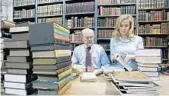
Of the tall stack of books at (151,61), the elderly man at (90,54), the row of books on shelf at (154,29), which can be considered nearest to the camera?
the tall stack of books at (151,61)

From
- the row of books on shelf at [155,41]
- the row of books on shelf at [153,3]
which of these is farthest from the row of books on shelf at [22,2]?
the row of books on shelf at [155,41]

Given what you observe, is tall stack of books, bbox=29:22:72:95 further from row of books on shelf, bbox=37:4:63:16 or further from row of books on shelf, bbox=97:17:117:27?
row of books on shelf, bbox=37:4:63:16

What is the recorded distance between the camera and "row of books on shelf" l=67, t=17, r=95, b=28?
450cm

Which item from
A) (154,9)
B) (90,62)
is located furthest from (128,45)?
(154,9)

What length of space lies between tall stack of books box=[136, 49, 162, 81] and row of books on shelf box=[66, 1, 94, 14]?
10.6 ft

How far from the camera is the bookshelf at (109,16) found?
4.36 metres

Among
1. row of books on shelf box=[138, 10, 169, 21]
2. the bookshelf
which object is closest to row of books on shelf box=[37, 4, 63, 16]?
the bookshelf

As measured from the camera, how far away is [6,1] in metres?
5.05

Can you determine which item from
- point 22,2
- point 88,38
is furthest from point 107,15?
point 22,2

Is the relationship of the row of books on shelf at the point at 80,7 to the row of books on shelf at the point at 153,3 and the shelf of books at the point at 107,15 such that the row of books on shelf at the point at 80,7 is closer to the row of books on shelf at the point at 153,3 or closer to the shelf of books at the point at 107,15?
the shelf of books at the point at 107,15

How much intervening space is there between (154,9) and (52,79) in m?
3.96

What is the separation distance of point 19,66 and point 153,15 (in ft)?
12.8

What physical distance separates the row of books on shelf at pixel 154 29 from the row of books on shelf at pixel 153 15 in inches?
5.1

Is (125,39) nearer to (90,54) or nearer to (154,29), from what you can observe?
(90,54)
